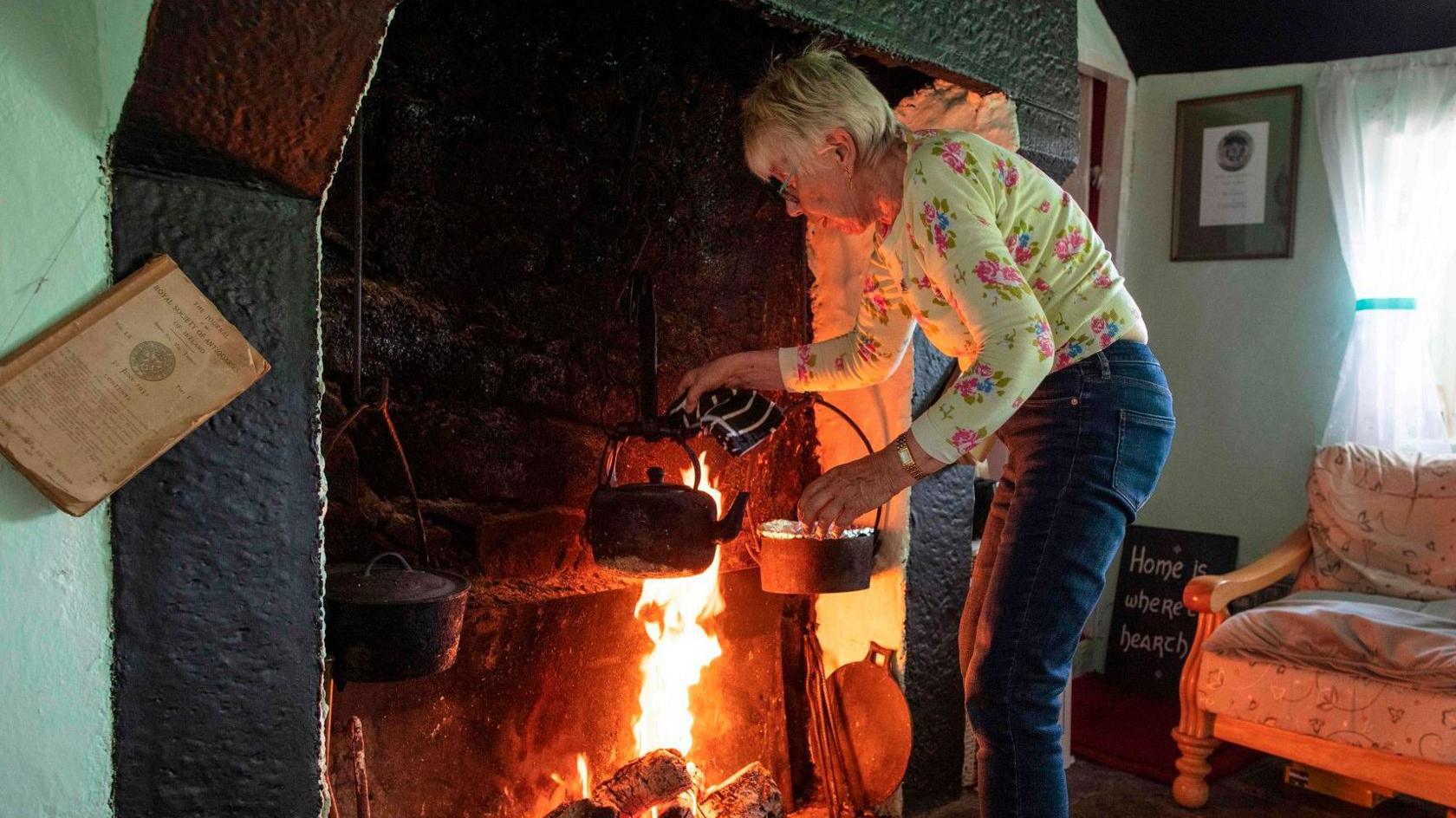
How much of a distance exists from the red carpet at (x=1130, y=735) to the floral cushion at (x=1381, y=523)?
61 cm

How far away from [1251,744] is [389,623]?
7.52 feet

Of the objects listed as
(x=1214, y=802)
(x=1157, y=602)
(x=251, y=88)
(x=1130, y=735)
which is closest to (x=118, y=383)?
(x=251, y=88)

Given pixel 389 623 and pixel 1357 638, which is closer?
pixel 389 623

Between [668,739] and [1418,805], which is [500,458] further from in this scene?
[1418,805]

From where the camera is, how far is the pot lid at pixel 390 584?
1.53 meters

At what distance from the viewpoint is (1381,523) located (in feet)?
10.1

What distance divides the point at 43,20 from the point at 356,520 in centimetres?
93

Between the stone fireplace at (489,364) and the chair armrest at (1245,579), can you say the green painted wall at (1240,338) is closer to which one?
the chair armrest at (1245,579)

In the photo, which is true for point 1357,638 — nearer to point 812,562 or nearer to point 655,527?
point 812,562

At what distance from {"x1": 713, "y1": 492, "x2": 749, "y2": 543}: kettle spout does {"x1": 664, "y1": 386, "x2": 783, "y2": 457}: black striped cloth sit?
15cm

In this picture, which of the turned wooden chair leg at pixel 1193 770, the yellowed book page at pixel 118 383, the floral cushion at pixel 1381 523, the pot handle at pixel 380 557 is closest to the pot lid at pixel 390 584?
the pot handle at pixel 380 557

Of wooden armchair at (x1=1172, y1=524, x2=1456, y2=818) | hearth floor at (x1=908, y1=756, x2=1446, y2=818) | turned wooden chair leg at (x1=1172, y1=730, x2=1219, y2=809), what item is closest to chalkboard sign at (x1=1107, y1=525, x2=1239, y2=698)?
wooden armchair at (x1=1172, y1=524, x2=1456, y2=818)

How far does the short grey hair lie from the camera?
65.7 inches

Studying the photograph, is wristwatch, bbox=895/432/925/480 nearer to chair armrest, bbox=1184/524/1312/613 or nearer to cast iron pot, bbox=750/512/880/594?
cast iron pot, bbox=750/512/880/594
